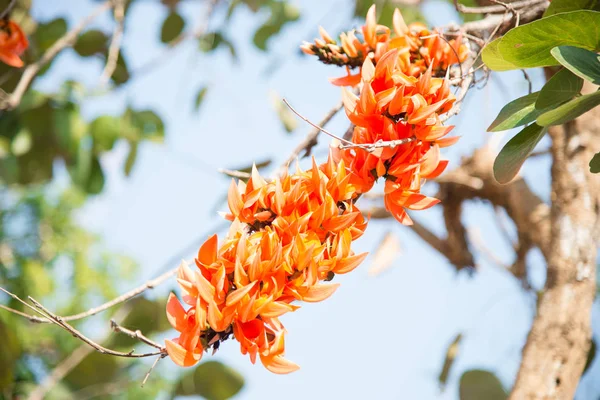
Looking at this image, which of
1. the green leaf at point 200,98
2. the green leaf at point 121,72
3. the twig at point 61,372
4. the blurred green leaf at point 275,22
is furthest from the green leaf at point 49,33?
the twig at point 61,372

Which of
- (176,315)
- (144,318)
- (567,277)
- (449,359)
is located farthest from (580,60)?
(144,318)

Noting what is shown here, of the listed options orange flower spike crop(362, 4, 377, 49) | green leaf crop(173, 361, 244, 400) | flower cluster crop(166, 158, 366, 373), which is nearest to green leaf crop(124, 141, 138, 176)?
green leaf crop(173, 361, 244, 400)

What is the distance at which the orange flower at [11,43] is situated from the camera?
91cm

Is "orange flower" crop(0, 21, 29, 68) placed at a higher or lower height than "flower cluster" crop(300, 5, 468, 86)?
lower

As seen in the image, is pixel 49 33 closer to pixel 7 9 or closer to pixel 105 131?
pixel 105 131

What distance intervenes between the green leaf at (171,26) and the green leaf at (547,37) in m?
1.41

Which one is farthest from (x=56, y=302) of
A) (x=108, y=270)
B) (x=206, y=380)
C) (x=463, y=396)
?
(x=463, y=396)

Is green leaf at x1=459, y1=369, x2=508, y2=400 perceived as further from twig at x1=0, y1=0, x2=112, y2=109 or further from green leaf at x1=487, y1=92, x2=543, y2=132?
twig at x1=0, y1=0, x2=112, y2=109

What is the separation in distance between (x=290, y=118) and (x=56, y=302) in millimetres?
4359

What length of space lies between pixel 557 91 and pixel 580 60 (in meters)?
0.05

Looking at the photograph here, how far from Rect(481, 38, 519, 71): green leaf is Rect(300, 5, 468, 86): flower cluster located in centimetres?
9

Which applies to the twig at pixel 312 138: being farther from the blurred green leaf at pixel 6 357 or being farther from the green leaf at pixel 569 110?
the blurred green leaf at pixel 6 357

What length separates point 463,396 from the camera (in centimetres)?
104

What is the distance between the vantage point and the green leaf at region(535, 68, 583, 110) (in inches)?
20.6
